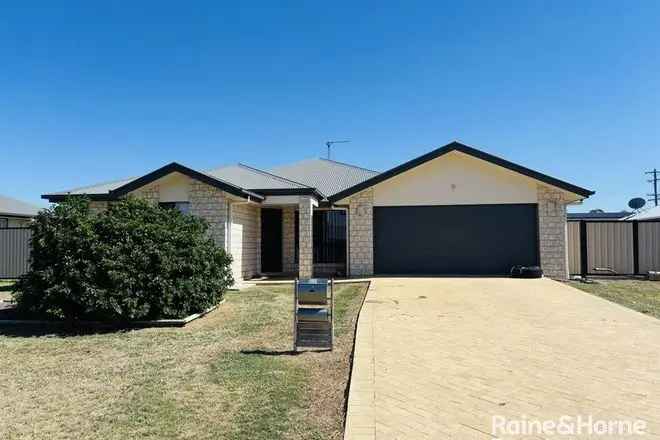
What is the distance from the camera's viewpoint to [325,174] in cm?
2197

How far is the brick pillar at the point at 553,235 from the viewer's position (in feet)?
52.9

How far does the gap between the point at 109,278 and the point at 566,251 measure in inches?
585

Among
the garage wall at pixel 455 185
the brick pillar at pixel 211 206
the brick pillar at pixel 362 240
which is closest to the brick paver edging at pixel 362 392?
the brick pillar at pixel 211 206

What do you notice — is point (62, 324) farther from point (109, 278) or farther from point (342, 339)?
point (342, 339)

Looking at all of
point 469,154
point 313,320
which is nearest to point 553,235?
point 469,154

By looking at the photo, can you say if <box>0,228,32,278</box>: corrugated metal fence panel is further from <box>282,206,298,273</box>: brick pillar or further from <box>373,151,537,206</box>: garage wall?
<box>373,151,537,206</box>: garage wall

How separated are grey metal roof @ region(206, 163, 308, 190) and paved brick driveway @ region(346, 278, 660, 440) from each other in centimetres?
772

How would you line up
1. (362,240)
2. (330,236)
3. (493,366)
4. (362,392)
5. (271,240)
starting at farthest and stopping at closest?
(271,240) → (330,236) → (362,240) → (493,366) → (362,392)

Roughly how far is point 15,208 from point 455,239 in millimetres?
23839

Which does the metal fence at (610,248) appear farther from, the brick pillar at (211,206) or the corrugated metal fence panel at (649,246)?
the brick pillar at (211,206)

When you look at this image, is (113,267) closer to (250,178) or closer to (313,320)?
(313,320)

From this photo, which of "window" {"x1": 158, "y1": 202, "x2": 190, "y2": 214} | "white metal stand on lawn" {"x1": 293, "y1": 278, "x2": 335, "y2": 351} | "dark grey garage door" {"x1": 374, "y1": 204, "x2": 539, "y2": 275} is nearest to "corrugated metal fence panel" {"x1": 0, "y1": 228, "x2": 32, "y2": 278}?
"window" {"x1": 158, "y1": 202, "x2": 190, "y2": 214}

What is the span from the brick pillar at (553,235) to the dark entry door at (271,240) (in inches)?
400

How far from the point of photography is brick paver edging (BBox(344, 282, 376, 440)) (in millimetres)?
3928
